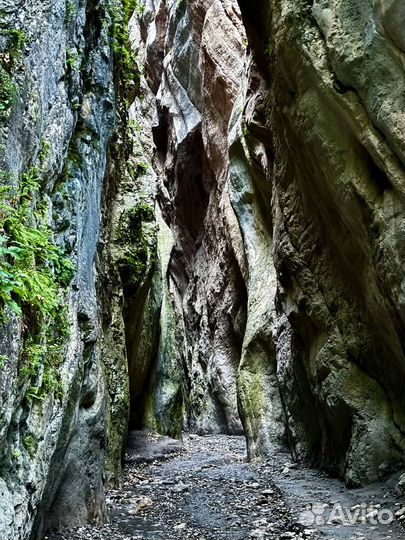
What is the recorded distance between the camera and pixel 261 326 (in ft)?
57.8

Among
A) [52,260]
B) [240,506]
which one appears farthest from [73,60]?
[240,506]

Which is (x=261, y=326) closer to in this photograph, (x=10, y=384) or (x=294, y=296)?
(x=294, y=296)

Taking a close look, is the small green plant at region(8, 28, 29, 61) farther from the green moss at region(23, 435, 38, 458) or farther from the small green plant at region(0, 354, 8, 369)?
the green moss at region(23, 435, 38, 458)

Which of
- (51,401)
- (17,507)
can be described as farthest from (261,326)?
(17,507)

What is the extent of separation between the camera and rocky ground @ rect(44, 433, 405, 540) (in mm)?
6684

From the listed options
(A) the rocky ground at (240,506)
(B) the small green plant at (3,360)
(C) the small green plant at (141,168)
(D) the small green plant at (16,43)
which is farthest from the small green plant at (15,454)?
(C) the small green plant at (141,168)

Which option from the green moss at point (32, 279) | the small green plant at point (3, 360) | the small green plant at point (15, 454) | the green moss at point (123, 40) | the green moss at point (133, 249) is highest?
the green moss at point (123, 40)

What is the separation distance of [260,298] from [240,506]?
34.0 ft

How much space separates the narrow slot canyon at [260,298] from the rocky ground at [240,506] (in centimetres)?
5

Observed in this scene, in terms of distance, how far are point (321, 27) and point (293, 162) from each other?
10.9ft

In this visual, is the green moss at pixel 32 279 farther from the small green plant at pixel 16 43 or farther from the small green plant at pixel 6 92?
the small green plant at pixel 16 43

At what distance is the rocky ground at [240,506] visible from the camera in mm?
6684

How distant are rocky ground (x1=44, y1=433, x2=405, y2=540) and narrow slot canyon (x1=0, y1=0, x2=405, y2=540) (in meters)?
0.05

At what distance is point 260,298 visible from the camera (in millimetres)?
18391
